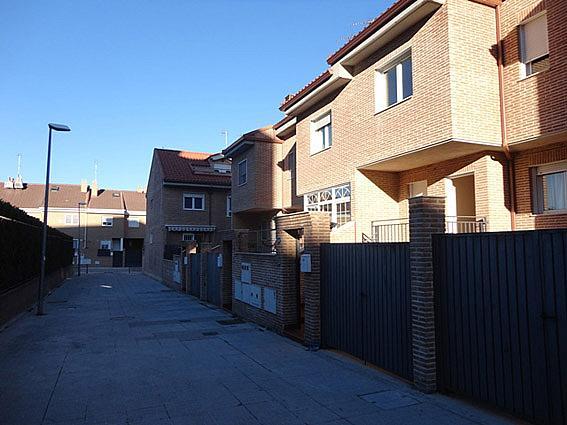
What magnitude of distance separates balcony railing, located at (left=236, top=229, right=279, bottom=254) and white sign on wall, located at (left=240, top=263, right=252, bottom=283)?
21.4 inches

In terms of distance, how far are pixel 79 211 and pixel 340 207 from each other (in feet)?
130

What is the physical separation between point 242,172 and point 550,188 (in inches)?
611

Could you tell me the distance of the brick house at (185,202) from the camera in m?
29.9

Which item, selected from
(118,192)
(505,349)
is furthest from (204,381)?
(118,192)

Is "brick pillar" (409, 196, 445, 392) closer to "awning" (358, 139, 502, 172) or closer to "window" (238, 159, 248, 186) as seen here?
"awning" (358, 139, 502, 172)

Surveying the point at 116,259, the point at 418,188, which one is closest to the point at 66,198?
the point at 116,259

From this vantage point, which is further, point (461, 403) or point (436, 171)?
point (436, 171)

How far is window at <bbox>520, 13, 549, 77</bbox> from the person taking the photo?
906 centimetres

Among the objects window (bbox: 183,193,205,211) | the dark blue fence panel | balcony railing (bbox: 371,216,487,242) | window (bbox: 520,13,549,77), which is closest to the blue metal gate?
the dark blue fence panel

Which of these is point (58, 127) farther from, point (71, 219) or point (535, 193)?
point (71, 219)

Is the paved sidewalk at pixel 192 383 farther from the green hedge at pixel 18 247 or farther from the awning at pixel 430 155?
the awning at pixel 430 155

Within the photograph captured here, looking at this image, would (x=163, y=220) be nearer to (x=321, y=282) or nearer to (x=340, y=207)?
(x=340, y=207)

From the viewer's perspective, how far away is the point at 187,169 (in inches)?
1265

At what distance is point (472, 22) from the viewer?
9734 millimetres
